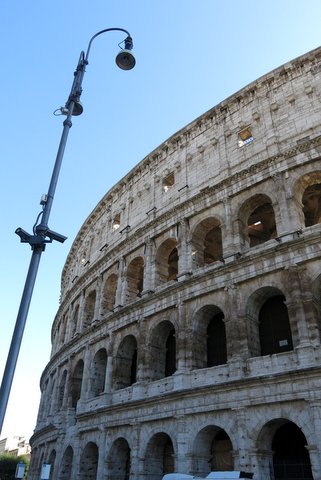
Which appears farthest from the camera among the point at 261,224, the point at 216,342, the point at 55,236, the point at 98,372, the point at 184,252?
the point at 98,372

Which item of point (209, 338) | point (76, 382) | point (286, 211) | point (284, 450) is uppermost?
point (286, 211)

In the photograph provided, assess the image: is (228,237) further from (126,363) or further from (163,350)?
(126,363)

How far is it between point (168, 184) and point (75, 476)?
15.4 m

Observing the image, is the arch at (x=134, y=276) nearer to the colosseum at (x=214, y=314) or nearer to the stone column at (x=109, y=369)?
the colosseum at (x=214, y=314)

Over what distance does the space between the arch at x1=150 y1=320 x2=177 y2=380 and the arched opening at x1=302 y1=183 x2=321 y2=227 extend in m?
8.56

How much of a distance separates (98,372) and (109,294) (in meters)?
4.40

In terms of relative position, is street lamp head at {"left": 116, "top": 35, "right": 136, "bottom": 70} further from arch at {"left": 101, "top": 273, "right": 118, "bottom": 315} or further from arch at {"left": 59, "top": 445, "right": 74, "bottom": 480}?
arch at {"left": 59, "top": 445, "right": 74, "bottom": 480}

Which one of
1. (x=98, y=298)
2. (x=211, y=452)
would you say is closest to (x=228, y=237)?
(x=211, y=452)

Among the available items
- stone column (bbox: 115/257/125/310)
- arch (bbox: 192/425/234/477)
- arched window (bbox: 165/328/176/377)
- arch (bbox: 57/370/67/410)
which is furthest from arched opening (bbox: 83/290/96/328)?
arch (bbox: 192/425/234/477)

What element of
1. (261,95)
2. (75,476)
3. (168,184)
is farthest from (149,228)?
(75,476)

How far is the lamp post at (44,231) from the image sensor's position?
6684 millimetres

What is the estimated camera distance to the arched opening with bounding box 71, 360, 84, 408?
25.0 meters

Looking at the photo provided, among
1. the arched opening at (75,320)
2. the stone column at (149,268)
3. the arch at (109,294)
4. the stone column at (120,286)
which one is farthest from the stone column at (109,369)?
the arched opening at (75,320)

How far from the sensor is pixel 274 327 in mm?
16031
